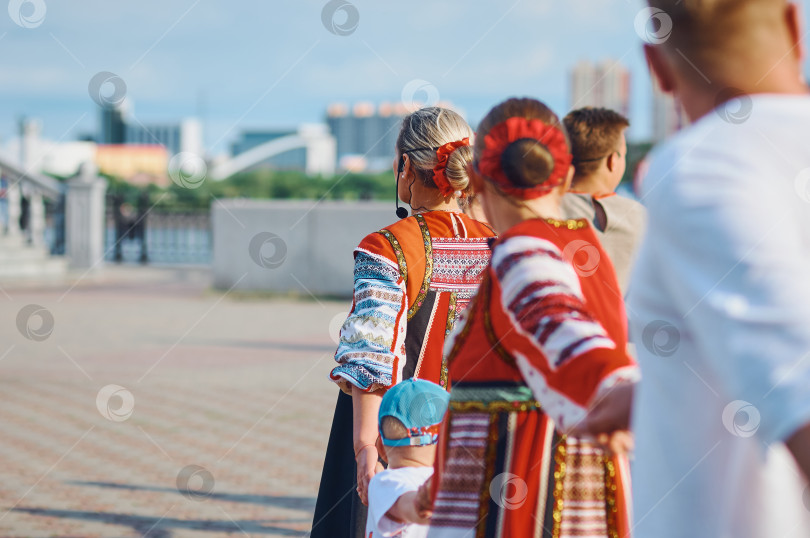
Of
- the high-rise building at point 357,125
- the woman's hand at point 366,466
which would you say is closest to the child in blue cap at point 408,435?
the woman's hand at point 366,466

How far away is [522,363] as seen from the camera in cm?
161

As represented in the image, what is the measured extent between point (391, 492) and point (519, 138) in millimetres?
916

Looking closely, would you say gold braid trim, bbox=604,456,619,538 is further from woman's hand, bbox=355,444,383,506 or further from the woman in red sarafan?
woman's hand, bbox=355,444,383,506

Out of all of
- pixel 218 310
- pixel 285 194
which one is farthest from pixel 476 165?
pixel 285 194

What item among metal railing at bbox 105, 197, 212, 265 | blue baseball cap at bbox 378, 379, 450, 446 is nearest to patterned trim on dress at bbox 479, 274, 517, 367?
blue baseball cap at bbox 378, 379, 450, 446

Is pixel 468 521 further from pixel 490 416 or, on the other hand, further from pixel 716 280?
pixel 716 280

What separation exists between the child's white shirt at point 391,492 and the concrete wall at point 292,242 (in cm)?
1263

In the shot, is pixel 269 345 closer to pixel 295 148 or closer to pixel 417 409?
pixel 417 409

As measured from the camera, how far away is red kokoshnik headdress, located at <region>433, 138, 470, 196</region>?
2.73 meters

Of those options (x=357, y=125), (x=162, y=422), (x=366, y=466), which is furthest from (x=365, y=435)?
(x=357, y=125)

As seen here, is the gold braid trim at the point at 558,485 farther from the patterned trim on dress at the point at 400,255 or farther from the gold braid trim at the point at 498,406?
the patterned trim on dress at the point at 400,255

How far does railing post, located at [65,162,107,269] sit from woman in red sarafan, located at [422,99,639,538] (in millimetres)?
20606

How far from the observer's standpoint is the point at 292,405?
7793 millimetres

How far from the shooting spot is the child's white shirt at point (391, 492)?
219 centimetres
